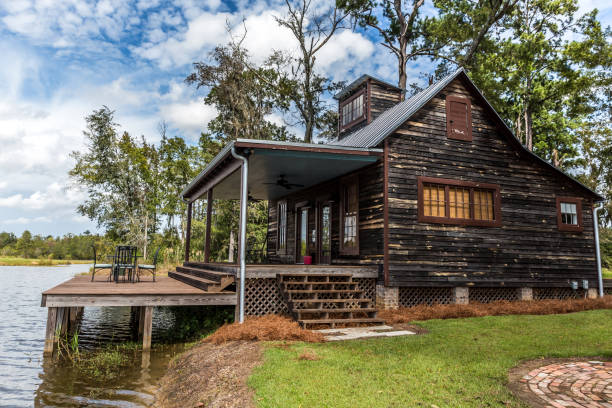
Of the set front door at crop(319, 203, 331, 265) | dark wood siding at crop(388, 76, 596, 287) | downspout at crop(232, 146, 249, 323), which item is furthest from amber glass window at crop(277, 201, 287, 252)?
downspout at crop(232, 146, 249, 323)

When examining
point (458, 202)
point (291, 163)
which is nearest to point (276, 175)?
point (291, 163)

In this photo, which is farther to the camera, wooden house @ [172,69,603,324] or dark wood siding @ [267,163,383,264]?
dark wood siding @ [267,163,383,264]

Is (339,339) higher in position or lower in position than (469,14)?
lower

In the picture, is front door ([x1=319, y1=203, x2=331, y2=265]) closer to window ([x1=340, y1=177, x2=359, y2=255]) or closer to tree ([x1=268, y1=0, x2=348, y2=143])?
window ([x1=340, y1=177, x2=359, y2=255])

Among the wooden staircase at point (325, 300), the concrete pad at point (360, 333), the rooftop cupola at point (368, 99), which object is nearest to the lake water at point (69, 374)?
the wooden staircase at point (325, 300)

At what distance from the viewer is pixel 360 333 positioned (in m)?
6.76

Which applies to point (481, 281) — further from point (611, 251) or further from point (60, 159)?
point (60, 159)

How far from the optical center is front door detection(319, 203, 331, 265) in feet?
38.1

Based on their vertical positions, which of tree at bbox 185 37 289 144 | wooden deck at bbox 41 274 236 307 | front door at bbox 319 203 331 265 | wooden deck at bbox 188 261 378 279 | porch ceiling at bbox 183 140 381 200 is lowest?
wooden deck at bbox 41 274 236 307

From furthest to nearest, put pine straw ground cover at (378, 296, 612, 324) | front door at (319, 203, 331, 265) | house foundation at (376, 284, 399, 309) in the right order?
front door at (319, 203, 331, 265)
house foundation at (376, 284, 399, 309)
pine straw ground cover at (378, 296, 612, 324)

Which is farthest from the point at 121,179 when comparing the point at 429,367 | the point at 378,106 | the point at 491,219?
the point at 429,367

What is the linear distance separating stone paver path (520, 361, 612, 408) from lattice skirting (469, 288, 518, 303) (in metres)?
5.30

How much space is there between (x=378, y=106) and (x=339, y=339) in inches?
378

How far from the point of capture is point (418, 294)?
9609 mm
